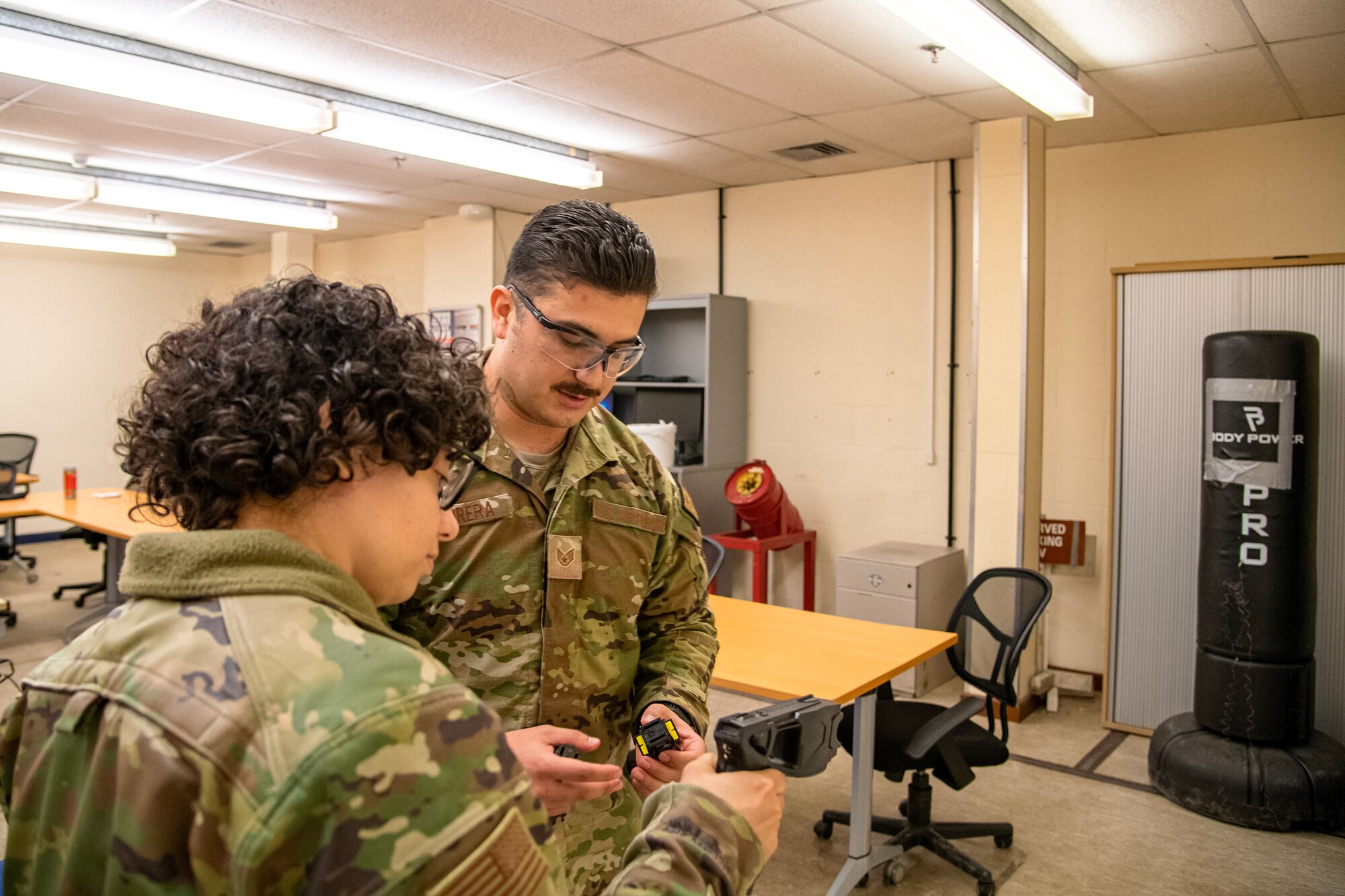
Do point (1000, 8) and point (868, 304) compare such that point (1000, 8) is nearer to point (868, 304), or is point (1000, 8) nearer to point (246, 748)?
point (868, 304)

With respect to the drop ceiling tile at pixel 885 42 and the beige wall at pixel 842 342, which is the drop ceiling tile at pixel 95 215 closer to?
the beige wall at pixel 842 342

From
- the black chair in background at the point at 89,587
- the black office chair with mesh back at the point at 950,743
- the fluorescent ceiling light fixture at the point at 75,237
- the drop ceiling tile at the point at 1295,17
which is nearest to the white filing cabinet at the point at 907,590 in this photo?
the black office chair with mesh back at the point at 950,743

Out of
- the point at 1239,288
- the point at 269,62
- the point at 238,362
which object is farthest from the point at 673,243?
the point at 238,362

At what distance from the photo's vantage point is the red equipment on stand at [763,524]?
5238mm

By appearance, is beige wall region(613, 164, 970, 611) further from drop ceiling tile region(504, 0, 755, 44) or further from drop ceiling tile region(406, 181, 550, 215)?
drop ceiling tile region(504, 0, 755, 44)

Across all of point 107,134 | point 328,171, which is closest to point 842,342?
point 328,171

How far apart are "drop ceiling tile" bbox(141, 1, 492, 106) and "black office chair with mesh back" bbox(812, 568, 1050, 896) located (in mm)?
2855

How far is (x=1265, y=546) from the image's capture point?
3.59 metres

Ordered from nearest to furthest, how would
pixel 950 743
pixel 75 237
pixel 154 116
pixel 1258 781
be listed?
pixel 950 743, pixel 1258 781, pixel 154 116, pixel 75 237

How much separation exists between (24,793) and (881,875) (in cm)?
281

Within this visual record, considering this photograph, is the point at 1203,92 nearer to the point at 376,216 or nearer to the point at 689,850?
the point at 689,850

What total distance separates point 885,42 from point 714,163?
1.98 metres

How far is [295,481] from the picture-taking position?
2.56 ft

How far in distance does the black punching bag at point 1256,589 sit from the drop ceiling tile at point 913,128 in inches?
59.9
